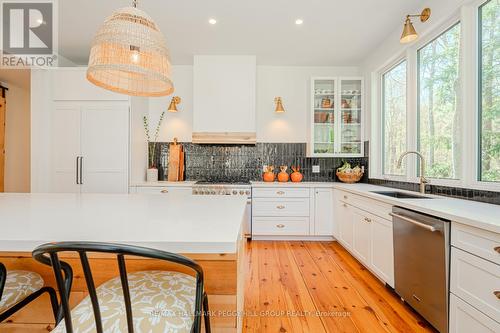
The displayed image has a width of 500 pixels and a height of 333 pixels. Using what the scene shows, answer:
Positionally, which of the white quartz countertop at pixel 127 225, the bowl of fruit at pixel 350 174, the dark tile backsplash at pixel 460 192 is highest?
the bowl of fruit at pixel 350 174

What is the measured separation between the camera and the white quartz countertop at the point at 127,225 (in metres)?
0.81

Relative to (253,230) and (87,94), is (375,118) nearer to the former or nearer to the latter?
(253,230)

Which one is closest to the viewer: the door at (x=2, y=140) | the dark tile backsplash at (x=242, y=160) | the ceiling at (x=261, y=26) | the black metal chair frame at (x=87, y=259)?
the black metal chair frame at (x=87, y=259)

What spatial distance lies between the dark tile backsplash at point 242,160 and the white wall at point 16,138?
2.70 m

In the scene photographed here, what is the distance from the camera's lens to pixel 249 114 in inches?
139

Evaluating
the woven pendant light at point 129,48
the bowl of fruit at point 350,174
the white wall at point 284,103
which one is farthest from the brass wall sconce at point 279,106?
the woven pendant light at point 129,48

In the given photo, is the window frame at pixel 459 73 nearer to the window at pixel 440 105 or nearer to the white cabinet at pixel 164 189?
the window at pixel 440 105

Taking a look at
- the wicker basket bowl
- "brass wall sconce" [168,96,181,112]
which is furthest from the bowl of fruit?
"brass wall sconce" [168,96,181,112]

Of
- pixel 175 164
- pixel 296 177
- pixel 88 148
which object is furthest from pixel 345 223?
pixel 88 148

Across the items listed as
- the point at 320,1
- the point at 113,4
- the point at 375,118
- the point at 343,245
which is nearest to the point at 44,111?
the point at 113,4

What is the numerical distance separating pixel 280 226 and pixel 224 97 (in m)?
1.99

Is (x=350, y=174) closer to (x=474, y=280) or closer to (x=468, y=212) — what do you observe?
(x=468, y=212)

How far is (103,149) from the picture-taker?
322cm

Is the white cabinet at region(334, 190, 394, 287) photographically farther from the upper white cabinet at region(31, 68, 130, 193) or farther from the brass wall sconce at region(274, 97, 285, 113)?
the upper white cabinet at region(31, 68, 130, 193)
